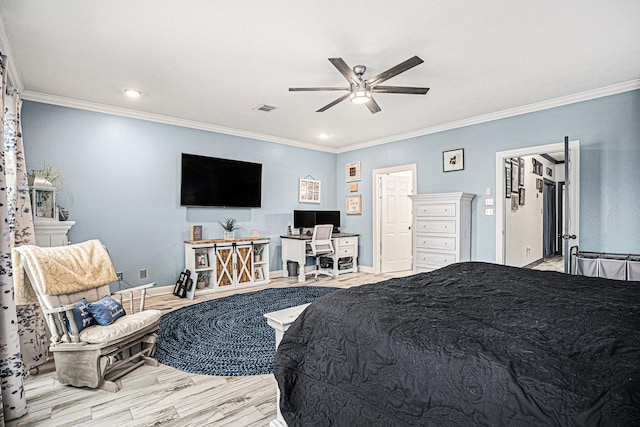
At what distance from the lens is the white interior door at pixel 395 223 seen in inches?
248

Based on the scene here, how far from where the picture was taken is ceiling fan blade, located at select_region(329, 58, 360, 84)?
8.46 ft

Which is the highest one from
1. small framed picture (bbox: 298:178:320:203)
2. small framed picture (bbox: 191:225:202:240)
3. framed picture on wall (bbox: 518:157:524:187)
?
framed picture on wall (bbox: 518:157:524:187)

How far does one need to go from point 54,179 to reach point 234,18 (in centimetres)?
301

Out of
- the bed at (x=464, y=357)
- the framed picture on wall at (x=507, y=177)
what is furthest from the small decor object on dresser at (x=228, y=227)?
the framed picture on wall at (x=507, y=177)

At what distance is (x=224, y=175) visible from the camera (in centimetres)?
528

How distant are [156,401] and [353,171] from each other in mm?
Answer: 5267

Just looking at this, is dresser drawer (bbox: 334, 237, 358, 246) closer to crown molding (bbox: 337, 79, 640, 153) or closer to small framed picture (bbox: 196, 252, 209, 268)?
crown molding (bbox: 337, 79, 640, 153)

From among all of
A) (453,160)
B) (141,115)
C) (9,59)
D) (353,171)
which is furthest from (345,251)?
(9,59)

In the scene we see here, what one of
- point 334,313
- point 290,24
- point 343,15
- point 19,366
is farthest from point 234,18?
point 19,366

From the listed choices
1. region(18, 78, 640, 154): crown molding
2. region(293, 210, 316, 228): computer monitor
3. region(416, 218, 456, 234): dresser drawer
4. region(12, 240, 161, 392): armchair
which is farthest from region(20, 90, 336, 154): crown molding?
region(416, 218, 456, 234): dresser drawer

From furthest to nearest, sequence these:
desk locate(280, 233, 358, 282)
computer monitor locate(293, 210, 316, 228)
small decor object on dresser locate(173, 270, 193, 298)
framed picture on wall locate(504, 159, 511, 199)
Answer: computer monitor locate(293, 210, 316, 228)
desk locate(280, 233, 358, 282)
framed picture on wall locate(504, 159, 511, 199)
small decor object on dresser locate(173, 270, 193, 298)

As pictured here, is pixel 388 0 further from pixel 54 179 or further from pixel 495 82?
pixel 54 179

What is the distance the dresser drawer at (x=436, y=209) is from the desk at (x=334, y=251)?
155 cm

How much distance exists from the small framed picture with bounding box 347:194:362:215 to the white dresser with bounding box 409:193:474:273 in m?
1.52
